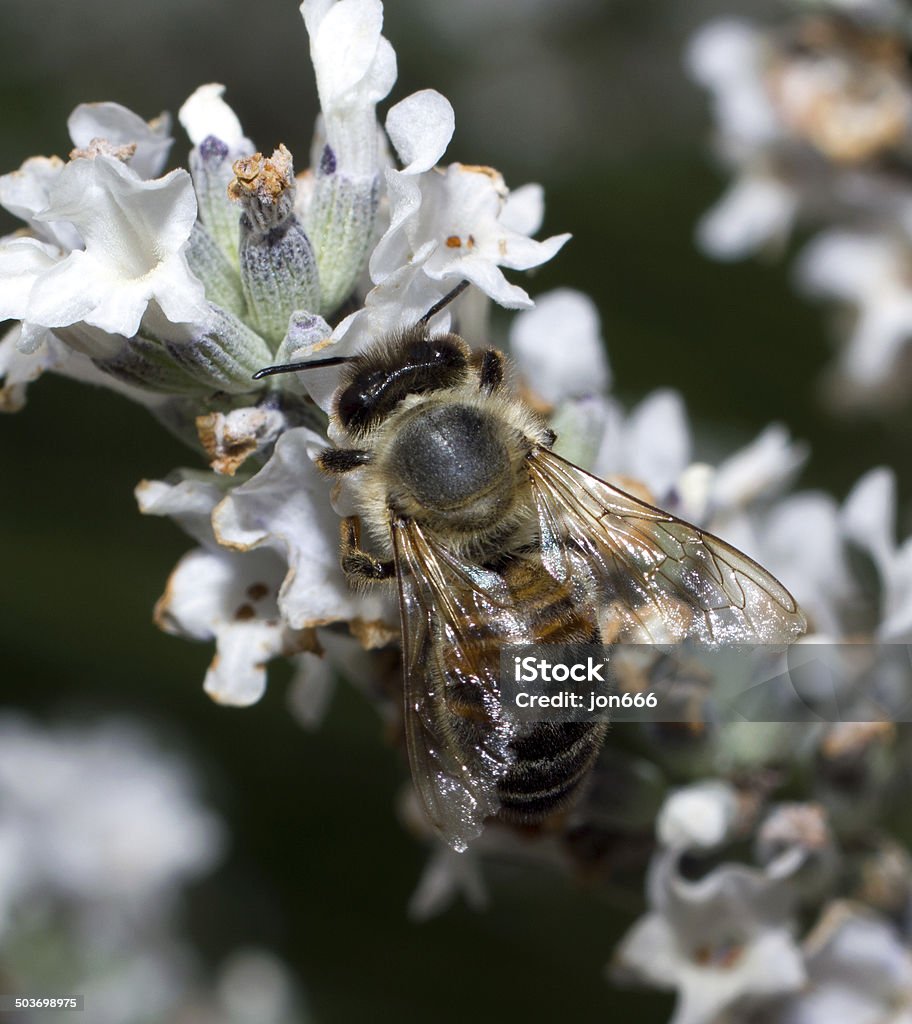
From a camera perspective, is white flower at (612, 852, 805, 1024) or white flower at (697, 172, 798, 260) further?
white flower at (697, 172, 798, 260)

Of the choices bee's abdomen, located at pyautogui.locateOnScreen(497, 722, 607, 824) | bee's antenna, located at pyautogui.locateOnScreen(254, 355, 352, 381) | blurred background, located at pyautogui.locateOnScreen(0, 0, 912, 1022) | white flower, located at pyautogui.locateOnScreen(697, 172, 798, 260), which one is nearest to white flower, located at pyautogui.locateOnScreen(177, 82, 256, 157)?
bee's antenna, located at pyautogui.locateOnScreen(254, 355, 352, 381)

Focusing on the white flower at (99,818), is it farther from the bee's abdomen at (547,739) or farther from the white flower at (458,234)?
the white flower at (458,234)

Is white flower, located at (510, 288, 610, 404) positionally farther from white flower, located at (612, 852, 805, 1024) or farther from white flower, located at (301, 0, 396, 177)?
white flower, located at (612, 852, 805, 1024)

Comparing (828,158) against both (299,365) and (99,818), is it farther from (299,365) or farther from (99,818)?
(99,818)

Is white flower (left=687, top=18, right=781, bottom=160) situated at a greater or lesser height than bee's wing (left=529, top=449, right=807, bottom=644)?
greater

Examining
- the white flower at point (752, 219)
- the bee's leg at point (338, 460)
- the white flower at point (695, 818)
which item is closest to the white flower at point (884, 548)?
the white flower at point (695, 818)

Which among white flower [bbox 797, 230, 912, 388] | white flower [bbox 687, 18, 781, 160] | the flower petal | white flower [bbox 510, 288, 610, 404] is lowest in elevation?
the flower petal

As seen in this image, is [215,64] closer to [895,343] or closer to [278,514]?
[895,343]
